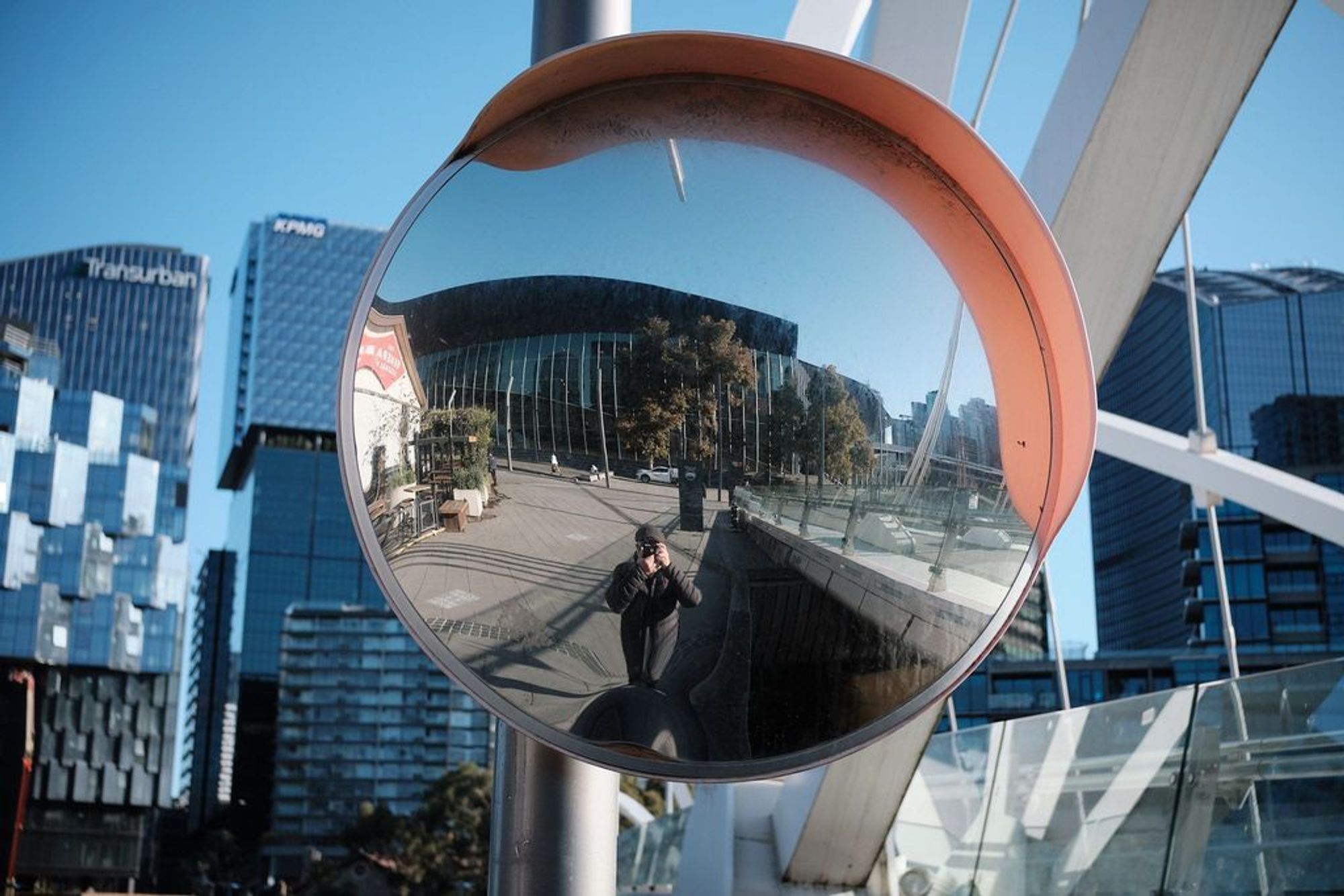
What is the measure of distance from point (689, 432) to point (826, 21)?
5073 millimetres

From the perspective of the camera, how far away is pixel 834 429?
2.97 meters

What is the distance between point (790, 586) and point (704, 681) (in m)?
0.26

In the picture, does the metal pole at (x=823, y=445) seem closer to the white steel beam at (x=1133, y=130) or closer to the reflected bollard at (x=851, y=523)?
the reflected bollard at (x=851, y=523)

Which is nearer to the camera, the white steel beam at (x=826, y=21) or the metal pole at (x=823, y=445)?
the metal pole at (x=823, y=445)

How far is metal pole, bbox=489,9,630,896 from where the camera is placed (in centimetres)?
342

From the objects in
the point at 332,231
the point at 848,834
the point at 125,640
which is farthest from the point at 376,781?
the point at 848,834

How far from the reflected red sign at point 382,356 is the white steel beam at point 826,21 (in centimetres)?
495

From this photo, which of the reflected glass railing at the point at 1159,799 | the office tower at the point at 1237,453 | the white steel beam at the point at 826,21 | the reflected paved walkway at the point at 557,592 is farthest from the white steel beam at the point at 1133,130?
the office tower at the point at 1237,453

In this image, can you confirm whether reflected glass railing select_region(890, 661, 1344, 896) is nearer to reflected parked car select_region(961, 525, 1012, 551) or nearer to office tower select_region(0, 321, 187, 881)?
reflected parked car select_region(961, 525, 1012, 551)

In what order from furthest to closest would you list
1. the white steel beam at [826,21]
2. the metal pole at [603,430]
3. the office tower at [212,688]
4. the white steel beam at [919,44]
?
the office tower at [212,688] < the white steel beam at [826,21] < the white steel beam at [919,44] < the metal pole at [603,430]

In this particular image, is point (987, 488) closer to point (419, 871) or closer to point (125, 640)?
point (419, 871)

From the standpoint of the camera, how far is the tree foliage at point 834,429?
9.68ft

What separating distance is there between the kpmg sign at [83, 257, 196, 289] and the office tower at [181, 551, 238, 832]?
24245 millimetres

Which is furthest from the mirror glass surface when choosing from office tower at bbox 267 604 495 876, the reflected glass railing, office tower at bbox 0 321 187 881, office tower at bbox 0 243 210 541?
office tower at bbox 0 243 210 541
